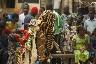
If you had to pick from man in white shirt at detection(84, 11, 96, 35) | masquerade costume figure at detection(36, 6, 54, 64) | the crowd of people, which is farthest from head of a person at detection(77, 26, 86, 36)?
masquerade costume figure at detection(36, 6, 54, 64)

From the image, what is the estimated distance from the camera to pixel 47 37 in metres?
12.0

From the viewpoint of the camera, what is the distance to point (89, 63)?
13234mm

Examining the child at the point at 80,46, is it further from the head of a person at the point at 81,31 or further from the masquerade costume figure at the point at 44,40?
the masquerade costume figure at the point at 44,40

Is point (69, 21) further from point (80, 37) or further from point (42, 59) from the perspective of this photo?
point (42, 59)

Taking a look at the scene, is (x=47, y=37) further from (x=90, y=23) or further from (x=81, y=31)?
(x=90, y=23)

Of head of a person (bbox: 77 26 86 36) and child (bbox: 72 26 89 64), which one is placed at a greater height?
head of a person (bbox: 77 26 86 36)

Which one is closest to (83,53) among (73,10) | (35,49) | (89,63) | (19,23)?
(89,63)

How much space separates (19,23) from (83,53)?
3290mm

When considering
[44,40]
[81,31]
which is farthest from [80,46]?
[44,40]

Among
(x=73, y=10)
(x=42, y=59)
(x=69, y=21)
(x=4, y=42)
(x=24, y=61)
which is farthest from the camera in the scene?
(x=73, y=10)

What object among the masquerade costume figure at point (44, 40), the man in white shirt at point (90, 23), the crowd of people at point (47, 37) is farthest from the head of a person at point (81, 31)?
the masquerade costume figure at point (44, 40)

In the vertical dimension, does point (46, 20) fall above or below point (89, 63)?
above

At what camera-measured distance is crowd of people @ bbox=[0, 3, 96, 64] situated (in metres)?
12.1

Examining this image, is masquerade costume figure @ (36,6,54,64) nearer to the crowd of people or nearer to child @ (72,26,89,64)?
the crowd of people
